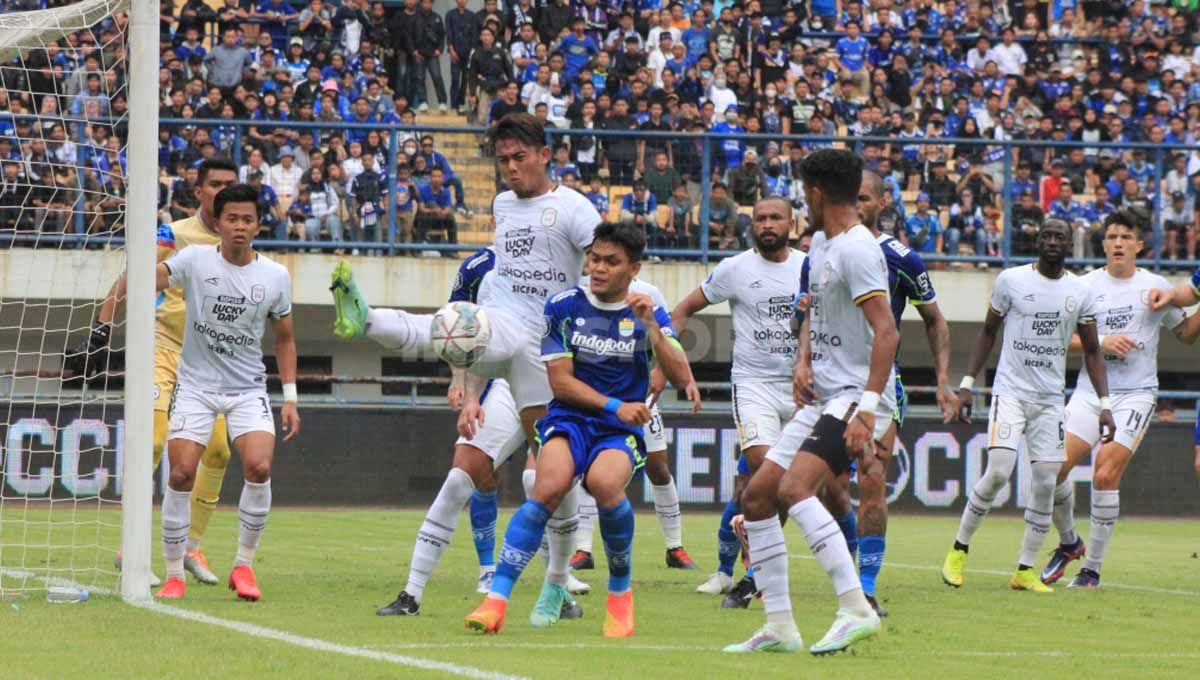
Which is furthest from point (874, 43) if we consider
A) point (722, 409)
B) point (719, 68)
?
point (722, 409)

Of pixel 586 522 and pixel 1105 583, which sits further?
pixel 586 522

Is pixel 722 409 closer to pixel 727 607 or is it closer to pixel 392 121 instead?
pixel 392 121

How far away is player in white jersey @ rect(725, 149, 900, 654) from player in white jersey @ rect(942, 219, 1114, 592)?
4.24m

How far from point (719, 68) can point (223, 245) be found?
1843 centimetres

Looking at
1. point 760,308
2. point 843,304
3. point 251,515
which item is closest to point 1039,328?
point 760,308

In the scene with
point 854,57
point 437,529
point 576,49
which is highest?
point 854,57

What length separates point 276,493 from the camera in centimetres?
2192

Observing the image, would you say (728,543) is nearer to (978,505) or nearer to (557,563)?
(978,505)

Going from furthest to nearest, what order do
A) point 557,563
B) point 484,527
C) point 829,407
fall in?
point 484,527, point 557,563, point 829,407

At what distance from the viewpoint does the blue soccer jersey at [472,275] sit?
10094 mm

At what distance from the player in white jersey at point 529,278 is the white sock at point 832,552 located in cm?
165

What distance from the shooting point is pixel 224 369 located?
10219 mm

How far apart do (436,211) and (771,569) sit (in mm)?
17487

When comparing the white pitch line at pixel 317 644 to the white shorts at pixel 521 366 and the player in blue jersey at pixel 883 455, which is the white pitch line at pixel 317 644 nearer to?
the white shorts at pixel 521 366
